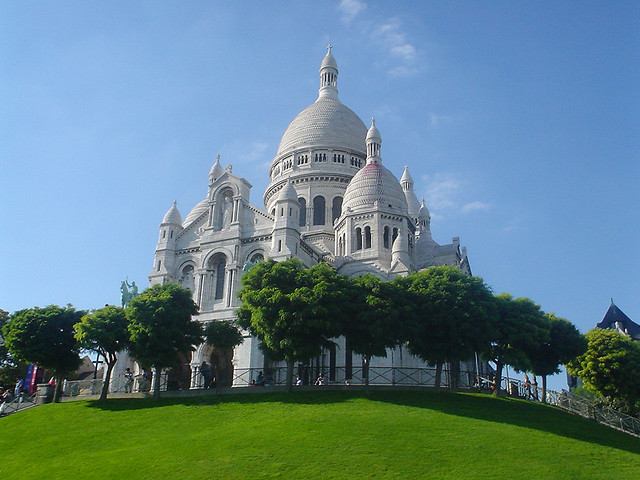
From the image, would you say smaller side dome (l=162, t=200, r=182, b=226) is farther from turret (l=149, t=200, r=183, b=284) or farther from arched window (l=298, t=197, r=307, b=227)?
arched window (l=298, t=197, r=307, b=227)

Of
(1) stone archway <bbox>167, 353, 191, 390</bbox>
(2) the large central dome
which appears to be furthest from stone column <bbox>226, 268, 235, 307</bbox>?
(2) the large central dome

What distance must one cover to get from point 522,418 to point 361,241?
2816cm

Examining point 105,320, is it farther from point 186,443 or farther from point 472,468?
point 472,468

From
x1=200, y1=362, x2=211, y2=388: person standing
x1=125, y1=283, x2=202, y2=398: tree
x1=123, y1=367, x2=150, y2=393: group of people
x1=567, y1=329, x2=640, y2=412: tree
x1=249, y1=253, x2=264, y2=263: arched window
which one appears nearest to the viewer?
x1=125, y1=283, x2=202, y2=398: tree

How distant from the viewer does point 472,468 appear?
26.4 metres

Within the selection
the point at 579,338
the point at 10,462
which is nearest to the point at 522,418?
the point at 579,338

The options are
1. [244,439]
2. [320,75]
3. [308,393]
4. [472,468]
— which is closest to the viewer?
[472,468]

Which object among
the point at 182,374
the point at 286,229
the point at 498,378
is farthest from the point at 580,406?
the point at 182,374

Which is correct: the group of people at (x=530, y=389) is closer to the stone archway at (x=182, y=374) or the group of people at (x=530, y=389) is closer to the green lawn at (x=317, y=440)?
the green lawn at (x=317, y=440)

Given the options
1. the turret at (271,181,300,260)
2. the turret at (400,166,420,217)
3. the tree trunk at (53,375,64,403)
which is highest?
the turret at (400,166,420,217)

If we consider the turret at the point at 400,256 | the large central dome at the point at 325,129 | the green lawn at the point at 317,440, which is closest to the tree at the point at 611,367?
the green lawn at the point at 317,440

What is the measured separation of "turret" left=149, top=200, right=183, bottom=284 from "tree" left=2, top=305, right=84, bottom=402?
1271cm

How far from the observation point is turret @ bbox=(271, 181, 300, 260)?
5516 centimetres

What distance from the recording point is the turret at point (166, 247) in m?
60.2
